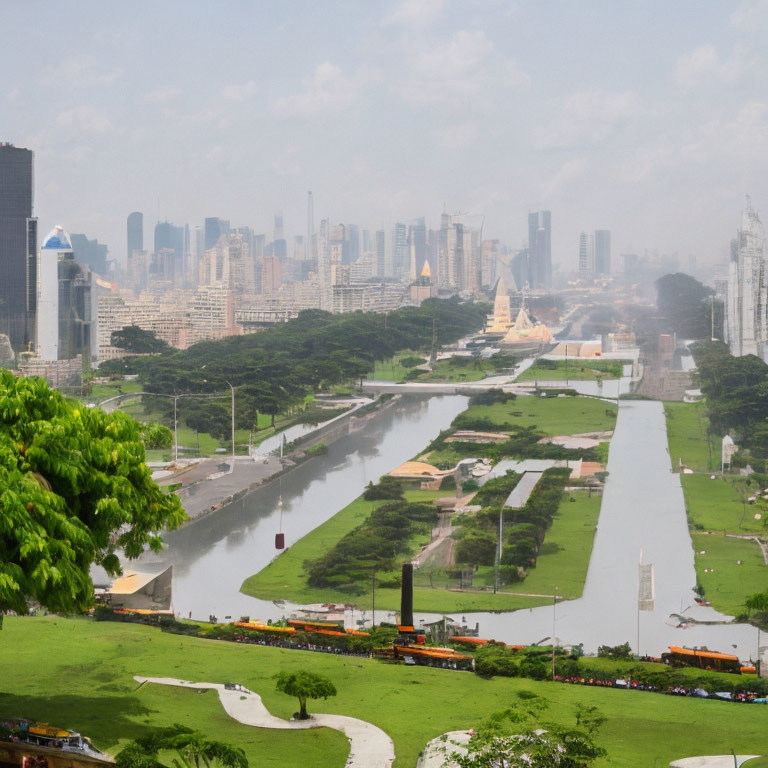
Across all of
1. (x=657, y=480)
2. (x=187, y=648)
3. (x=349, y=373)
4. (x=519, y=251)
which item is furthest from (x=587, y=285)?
(x=187, y=648)

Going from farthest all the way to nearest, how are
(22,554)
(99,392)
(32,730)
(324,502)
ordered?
1. (99,392)
2. (324,502)
3. (32,730)
4. (22,554)

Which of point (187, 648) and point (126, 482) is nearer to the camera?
point (126, 482)

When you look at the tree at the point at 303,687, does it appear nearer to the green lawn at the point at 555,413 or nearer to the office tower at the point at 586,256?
the green lawn at the point at 555,413

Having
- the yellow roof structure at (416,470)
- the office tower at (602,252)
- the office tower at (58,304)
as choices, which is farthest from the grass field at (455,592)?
the office tower at (602,252)

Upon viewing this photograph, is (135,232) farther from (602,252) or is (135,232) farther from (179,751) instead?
(179,751)

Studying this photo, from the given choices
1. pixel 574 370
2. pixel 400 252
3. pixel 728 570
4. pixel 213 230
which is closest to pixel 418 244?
pixel 400 252

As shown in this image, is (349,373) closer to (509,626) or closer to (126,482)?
(509,626)

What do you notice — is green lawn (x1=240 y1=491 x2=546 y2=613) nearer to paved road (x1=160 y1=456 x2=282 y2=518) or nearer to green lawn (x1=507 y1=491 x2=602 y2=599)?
green lawn (x1=507 y1=491 x2=602 y2=599)
